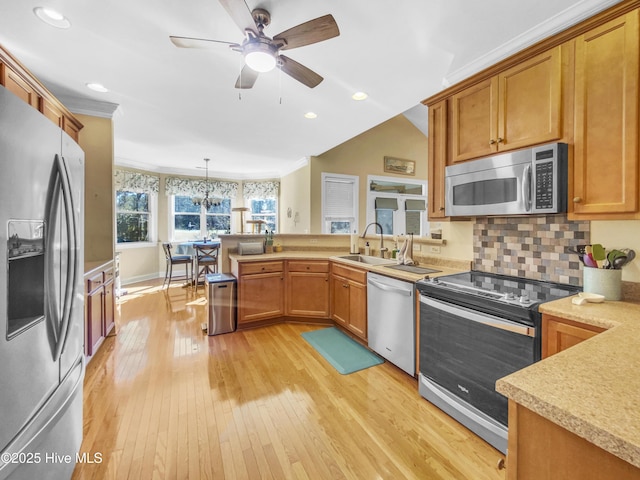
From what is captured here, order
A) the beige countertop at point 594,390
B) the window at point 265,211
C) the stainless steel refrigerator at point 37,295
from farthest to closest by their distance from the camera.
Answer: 1. the window at point 265,211
2. the stainless steel refrigerator at point 37,295
3. the beige countertop at point 594,390

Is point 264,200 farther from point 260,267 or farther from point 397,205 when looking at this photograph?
point 260,267

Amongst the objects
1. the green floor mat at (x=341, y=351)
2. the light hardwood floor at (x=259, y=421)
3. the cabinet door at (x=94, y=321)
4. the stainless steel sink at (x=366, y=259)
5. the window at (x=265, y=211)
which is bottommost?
the light hardwood floor at (x=259, y=421)

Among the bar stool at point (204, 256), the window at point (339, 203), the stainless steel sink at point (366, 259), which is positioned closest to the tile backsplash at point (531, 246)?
the stainless steel sink at point (366, 259)

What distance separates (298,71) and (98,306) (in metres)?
2.89

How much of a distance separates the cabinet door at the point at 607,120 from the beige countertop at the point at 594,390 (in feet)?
2.80

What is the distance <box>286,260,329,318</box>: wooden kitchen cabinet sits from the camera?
3.41 meters

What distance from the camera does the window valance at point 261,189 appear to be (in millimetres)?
7261

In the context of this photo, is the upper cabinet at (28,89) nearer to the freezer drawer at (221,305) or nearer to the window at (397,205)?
the freezer drawer at (221,305)

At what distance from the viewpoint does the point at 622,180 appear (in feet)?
4.73

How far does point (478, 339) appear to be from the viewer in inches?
65.6

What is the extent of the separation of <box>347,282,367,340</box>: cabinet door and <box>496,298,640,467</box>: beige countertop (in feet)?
6.24

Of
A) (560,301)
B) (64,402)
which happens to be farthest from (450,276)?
(64,402)

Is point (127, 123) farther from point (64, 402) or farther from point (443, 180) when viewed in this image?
point (443, 180)

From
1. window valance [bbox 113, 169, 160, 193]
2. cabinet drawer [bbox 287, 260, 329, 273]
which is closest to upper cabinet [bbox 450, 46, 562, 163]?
cabinet drawer [bbox 287, 260, 329, 273]
